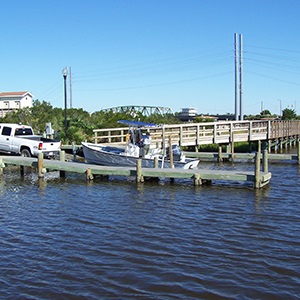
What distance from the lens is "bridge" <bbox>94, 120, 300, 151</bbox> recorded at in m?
30.8

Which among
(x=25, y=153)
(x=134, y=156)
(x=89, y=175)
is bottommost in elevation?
(x=89, y=175)

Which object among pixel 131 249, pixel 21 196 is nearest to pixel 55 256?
pixel 131 249

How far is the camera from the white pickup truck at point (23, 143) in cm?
2302

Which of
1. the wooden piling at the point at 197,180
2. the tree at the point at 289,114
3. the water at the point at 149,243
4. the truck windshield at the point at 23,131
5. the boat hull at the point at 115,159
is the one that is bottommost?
the water at the point at 149,243

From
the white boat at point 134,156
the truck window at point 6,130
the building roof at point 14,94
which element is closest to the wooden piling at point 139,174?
the white boat at point 134,156

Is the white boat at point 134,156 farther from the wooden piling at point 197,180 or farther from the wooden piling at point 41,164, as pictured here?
the wooden piling at point 41,164

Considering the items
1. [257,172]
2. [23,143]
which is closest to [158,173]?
[257,172]

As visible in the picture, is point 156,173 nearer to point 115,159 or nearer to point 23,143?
point 115,159

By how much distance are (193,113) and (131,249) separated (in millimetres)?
113349

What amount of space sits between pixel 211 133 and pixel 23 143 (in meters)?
16.3

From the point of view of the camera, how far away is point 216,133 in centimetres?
3431

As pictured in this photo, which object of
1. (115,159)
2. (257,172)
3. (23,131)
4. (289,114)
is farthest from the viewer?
(289,114)

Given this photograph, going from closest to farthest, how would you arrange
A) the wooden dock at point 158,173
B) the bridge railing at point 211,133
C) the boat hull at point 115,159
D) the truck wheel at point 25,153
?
1. the wooden dock at point 158,173
2. the boat hull at point 115,159
3. the truck wheel at point 25,153
4. the bridge railing at point 211,133

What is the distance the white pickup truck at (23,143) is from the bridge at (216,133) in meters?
5.64
